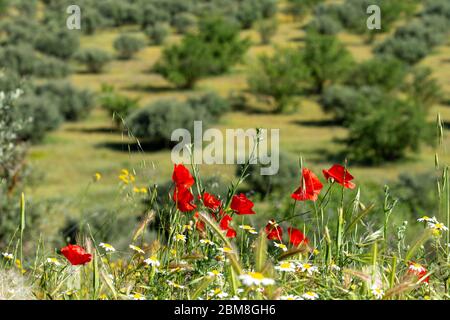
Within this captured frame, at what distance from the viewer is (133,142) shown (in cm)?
1725

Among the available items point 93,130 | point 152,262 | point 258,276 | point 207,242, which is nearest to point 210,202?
point 207,242

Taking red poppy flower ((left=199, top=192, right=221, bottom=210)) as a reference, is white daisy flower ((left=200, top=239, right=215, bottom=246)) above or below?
below

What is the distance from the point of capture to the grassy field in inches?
1016

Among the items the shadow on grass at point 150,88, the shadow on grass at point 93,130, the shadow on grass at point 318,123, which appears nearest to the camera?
the shadow on grass at point 93,130

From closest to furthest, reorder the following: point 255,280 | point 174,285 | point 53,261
Result: point 255,280
point 174,285
point 53,261

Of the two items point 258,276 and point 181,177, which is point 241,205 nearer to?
point 181,177

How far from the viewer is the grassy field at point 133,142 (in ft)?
84.6

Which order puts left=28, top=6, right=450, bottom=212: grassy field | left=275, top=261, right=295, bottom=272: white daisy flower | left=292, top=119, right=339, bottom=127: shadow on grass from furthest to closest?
left=292, top=119, right=339, bottom=127: shadow on grass
left=28, top=6, right=450, bottom=212: grassy field
left=275, top=261, right=295, bottom=272: white daisy flower

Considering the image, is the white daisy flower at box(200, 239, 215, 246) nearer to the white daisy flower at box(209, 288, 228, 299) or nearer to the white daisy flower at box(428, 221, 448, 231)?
the white daisy flower at box(209, 288, 228, 299)

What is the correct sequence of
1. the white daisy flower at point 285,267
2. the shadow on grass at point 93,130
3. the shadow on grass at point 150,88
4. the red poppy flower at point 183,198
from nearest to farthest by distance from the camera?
the white daisy flower at point 285,267 → the red poppy flower at point 183,198 → the shadow on grass at point 93,130 → the shadow on grass at point 150,88

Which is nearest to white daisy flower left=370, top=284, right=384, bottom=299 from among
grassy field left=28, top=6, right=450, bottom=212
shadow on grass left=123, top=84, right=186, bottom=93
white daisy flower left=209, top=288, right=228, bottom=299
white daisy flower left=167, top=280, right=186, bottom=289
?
white daisy flower left=209, top=288, right=228, bottom=299

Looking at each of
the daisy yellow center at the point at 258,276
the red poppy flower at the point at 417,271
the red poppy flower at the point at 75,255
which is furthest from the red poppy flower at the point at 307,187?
the daisy yellow center at the point at 258,276

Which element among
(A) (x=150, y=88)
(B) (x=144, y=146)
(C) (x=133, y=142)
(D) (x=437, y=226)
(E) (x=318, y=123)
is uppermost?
(D) (x=437, y=226)

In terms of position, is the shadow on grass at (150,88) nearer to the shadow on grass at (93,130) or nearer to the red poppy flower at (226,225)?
the shadow on grass at (93,130)
